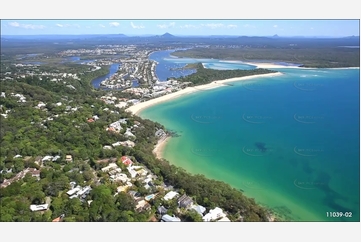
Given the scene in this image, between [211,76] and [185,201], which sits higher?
[211,76]

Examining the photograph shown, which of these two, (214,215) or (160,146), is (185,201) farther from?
(160,146)

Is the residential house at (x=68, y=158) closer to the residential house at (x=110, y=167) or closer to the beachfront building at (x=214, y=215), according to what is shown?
the residential house at (x=110, y=167)

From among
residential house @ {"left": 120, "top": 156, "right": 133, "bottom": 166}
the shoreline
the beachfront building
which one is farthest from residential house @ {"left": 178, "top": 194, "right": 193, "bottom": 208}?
the shoreline

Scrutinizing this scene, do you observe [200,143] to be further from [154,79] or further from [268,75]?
[268,75]

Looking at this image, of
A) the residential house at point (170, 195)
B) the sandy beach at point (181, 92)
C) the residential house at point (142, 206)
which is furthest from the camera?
the sandy beach at point (181, 92)

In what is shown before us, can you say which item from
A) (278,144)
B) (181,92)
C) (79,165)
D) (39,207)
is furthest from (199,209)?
(181,92)

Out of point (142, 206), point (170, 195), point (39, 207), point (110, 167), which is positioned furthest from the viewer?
point (110, 167)

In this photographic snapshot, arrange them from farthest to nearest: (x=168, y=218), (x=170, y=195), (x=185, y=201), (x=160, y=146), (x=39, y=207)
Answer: (x=160, y=146) → (x=170, y=195) → (x=185, y=201) → (x=39, y=207) → (x=168, y=218)

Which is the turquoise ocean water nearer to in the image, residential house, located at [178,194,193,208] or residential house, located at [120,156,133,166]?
residential house, located at [120,156,133,166]

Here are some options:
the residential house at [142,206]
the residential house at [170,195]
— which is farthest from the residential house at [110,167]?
the residential house at [170,195]
